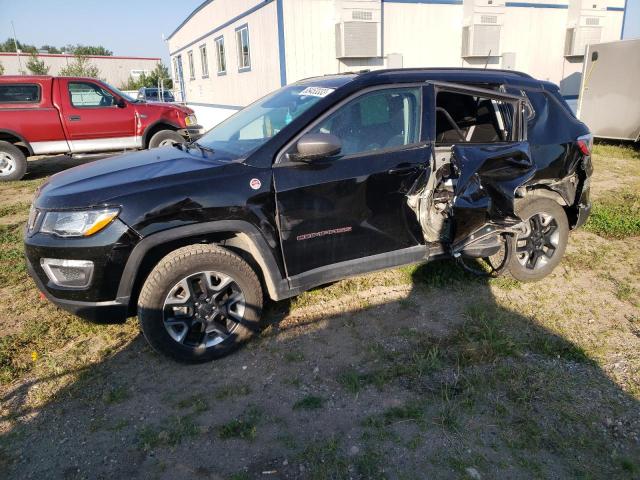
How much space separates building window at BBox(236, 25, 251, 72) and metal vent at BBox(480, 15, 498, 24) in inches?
240

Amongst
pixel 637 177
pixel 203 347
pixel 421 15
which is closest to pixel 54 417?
pixel 203 347

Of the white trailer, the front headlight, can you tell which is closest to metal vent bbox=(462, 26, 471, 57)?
the white trailer

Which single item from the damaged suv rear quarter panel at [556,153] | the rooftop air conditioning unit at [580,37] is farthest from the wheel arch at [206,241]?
the rooftop air conditioning unit at [580,37]

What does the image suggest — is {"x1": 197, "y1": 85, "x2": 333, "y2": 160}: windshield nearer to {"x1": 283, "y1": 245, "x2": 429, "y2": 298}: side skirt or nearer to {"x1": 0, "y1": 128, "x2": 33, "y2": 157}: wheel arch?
{"x1": 283, "y1": 245, "x2": 429, "y2": 298}: side skirt

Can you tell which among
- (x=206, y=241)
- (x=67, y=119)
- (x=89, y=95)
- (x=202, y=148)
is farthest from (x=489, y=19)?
(x=206, y=241)

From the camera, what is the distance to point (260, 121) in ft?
12.5

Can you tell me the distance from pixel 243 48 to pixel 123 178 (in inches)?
442

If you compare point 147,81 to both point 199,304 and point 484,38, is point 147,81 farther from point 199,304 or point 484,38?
point 199,304

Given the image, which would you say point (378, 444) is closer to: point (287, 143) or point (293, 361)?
point (293, 361)

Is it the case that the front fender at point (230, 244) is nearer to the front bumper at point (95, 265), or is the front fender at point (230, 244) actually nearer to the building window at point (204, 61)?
the front bumper at point (95, 265)

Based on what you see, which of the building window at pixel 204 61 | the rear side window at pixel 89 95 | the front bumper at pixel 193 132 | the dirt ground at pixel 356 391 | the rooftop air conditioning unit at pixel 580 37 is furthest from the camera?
the building window at pixel 204 61

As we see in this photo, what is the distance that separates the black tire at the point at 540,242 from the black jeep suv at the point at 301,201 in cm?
2

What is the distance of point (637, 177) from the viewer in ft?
28.2

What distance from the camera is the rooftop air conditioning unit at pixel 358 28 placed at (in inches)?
420
